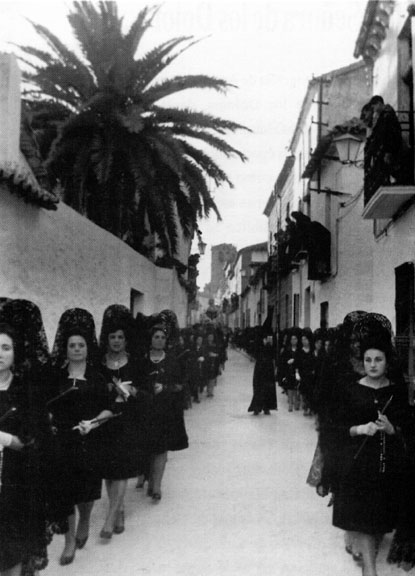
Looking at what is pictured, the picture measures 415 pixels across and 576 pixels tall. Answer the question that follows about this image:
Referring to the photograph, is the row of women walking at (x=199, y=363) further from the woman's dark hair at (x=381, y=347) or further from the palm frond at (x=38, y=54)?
the woman's dark hair at (x=381, y=347)

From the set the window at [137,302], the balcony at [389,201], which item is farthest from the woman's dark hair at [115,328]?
the window at [137,302]

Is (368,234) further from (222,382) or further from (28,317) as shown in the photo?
(28,317)

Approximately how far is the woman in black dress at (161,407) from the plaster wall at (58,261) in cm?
144

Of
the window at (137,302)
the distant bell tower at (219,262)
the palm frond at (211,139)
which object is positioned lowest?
the window at (137,302)

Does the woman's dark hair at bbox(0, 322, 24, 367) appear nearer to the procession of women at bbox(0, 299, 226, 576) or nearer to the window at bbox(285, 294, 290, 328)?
the procession of women at bbox(0, 299, 226, 576)

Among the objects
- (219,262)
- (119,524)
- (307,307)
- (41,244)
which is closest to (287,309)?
(307,307)

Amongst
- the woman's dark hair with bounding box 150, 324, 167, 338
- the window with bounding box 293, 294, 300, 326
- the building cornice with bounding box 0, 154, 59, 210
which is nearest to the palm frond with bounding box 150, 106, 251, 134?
the building cornice with bounding box 0, 154, 59, 210

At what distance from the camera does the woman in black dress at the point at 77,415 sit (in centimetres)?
469

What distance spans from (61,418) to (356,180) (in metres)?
Result: 13.0

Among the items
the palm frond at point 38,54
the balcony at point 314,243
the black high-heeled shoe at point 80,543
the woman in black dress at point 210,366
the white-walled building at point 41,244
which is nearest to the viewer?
the black high-heeled shoe at point 80,543

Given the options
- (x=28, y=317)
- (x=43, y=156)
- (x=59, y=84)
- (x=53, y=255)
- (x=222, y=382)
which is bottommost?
(x=222, y=382)

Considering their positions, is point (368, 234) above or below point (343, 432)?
above

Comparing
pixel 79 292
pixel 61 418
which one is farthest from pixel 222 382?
pixel 61 418

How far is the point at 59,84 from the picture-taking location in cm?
1259
